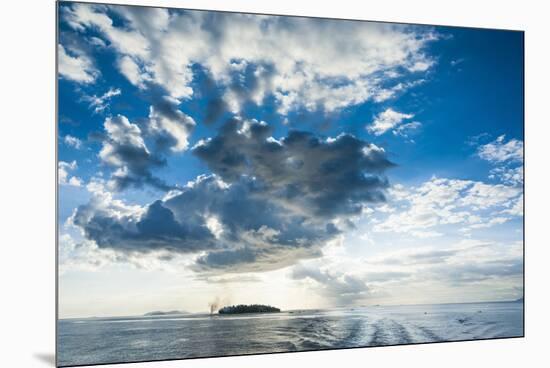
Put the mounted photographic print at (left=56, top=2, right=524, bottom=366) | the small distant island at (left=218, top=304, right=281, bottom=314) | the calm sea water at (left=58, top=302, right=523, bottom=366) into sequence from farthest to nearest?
the small distant island at (left=218, top=304, right=281, bottom=314) < the mounted photographic print at (left=56, top=2, right=524, bottom=366) < the calm sea water at (left=58, top=302, right=523, bottom=366)

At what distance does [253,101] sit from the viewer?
593cm

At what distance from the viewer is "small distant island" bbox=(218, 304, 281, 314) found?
19.1 ft

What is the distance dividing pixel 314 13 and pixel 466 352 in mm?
3269

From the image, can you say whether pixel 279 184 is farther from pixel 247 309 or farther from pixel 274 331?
pixel 274 331

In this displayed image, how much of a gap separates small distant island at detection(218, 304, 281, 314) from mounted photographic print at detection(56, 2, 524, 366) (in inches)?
0.5

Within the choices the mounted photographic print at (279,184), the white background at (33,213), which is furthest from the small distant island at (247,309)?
the white background at (33,213)

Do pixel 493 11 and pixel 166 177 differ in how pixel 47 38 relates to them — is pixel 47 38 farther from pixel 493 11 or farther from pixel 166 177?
pixel 493 11

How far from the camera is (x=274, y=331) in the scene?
5.87 m

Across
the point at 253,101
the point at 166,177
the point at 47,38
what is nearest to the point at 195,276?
the point at 166,177

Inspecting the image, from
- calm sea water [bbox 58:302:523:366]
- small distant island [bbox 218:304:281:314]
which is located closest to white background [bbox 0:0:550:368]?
calm sea water [bbox 58:302:523:366]

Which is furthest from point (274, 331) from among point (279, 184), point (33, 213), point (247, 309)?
point (33, 213)

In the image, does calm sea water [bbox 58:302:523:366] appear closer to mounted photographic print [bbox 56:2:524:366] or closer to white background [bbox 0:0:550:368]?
mounted photographic print [bbox 56:2:524:366]

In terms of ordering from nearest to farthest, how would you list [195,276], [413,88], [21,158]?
1. [21,158]
2. [195,276]
3. [413,88]

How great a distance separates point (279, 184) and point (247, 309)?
1127mm
